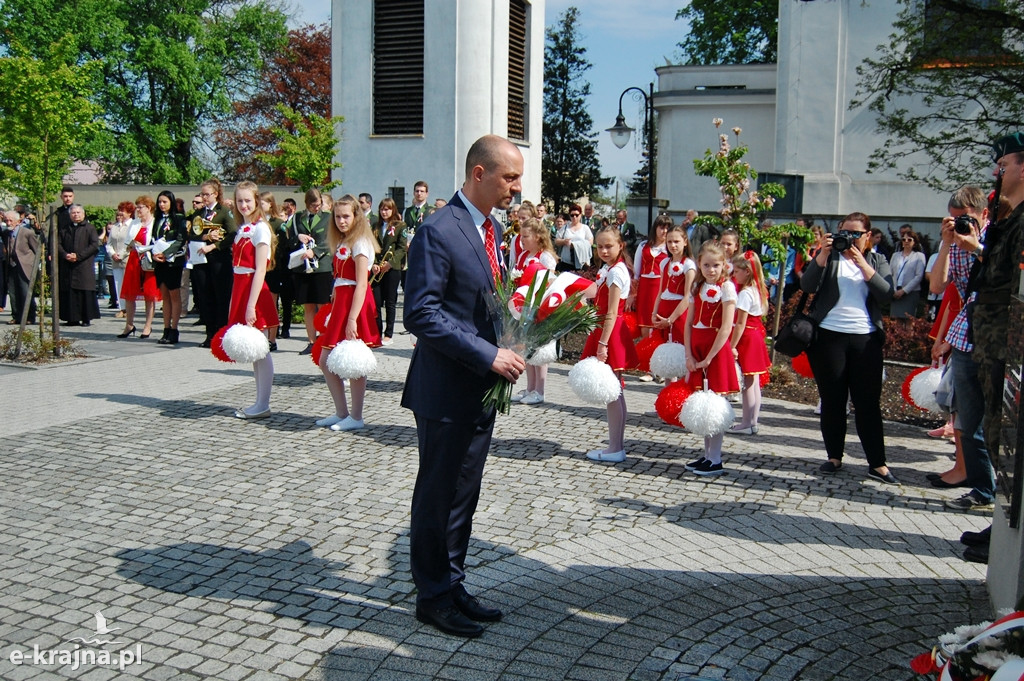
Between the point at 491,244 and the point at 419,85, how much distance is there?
2132 cm

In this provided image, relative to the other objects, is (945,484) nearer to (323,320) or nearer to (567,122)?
(323,320)

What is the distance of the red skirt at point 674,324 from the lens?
29.7ft

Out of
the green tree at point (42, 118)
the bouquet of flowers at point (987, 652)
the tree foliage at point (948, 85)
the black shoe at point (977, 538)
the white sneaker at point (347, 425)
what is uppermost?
the tree foliage at point (948, 85)

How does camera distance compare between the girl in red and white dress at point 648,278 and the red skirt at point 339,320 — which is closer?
the red skirt at point 339,320

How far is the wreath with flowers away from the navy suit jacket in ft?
11.6

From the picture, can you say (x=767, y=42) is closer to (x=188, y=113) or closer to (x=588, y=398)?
(x=188, y=113)

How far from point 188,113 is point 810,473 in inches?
1770

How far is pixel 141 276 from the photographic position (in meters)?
15.3

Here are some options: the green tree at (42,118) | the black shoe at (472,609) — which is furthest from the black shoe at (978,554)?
the green tree at (42,118)

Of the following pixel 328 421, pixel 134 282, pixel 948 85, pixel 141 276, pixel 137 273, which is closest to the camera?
pixel 328 421

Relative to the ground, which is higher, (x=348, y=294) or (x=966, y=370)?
(x=348, y=294)

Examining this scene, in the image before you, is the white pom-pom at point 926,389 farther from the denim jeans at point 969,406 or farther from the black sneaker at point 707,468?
the black sneaker at point 707,468

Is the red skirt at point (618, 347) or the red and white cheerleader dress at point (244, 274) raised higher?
the red and white cheerleader dress at point (244, 274)

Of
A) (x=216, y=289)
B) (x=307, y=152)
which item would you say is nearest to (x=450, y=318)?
(x=216, y=289)
